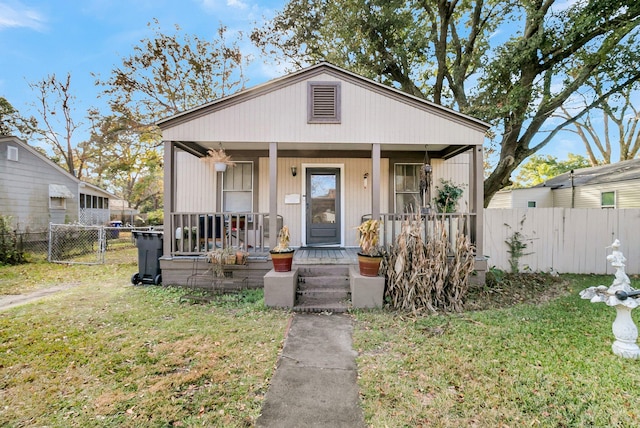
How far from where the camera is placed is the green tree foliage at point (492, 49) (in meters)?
7.89

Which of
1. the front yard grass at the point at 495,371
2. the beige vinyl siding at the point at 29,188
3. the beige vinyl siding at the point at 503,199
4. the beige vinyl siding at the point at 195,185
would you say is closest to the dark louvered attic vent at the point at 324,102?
the beige vinyl siding at the point at 195,185

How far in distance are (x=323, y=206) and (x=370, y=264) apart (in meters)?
3.24

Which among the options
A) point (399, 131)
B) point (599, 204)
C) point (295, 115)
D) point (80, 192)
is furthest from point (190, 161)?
point (599, 204)

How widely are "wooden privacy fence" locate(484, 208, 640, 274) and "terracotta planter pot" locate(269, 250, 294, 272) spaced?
16.4 feet

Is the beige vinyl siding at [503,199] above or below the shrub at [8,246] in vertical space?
above

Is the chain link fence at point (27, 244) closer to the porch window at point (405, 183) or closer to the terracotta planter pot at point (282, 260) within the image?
the terracotta planter pot at point (282, 260)

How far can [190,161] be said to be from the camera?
7582mm

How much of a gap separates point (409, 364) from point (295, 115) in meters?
4.66

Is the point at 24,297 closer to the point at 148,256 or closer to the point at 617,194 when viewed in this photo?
the point at 148,256

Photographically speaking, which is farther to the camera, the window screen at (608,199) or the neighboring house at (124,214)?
the neighboring house at (124,214)

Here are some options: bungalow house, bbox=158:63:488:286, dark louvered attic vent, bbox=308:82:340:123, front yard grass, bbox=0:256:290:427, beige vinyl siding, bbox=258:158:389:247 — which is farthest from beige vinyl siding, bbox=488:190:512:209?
front yard grass, bbox=0:256:290:427

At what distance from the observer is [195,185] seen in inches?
298

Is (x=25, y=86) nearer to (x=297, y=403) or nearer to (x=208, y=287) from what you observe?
(x=208, y=287)

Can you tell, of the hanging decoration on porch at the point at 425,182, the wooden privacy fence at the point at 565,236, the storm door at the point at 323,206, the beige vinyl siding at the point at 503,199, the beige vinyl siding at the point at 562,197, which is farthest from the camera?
the beige vinyl siding at the point at 503,199
